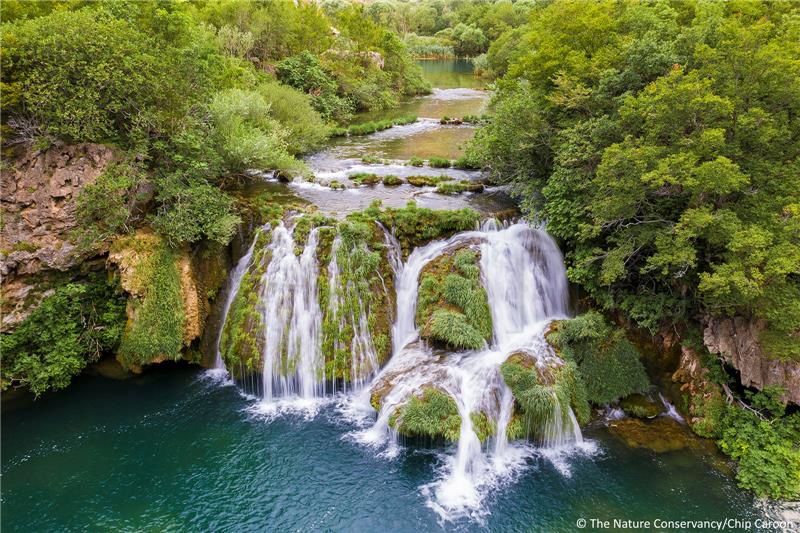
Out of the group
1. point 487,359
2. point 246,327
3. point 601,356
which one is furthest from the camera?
point 246,327

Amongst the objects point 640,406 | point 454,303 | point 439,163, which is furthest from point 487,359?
point 439,163

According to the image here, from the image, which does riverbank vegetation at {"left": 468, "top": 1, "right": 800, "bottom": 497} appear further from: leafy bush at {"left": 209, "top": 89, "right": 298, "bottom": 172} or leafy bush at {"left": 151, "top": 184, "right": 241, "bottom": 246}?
leafy bush at {"left": 151, "top": 184, "right": 241, "bottom": 246}

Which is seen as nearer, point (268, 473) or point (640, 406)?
point (268, 473)

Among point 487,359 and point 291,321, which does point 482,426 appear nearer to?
point 487,359

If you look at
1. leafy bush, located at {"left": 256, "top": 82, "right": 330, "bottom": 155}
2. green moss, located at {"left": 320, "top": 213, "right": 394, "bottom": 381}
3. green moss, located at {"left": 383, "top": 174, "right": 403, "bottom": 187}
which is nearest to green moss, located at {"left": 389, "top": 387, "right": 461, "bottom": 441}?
green moss, located at {"left": 320, "top": 213, "right": 394, "bottom": 381}

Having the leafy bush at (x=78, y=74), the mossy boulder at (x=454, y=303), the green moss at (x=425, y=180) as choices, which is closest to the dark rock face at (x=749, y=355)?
the mossy boulder at (x=454, y=303)

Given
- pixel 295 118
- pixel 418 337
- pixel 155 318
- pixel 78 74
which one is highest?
pixel 78 74

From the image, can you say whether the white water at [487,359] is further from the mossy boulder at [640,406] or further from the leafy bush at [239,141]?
the leafy bush at [239,141]

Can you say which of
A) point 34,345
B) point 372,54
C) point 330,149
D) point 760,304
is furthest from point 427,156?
point 372,54
